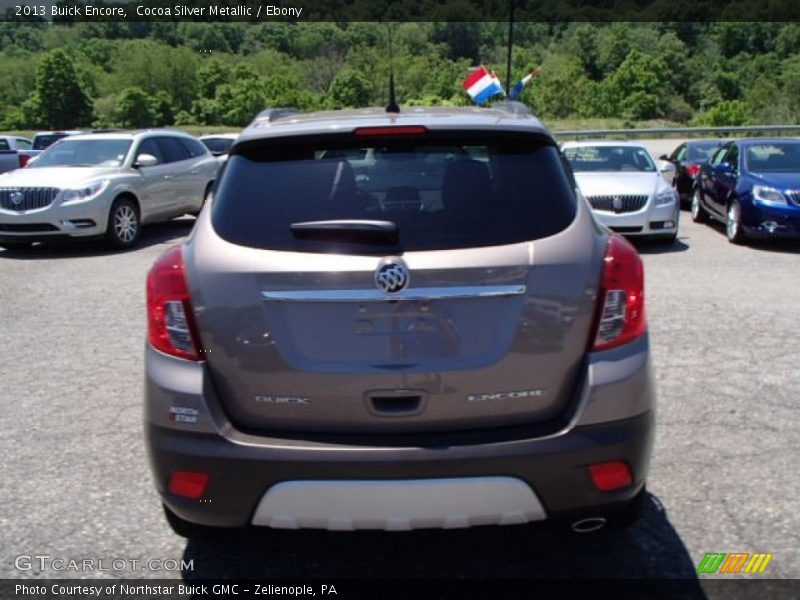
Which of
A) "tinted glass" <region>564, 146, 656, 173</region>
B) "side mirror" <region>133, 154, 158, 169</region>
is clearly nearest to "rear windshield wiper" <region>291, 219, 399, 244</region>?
"tinted glass" <region>564, 146, 656, 173</region>

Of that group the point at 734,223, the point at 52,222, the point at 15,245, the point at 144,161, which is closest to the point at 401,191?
the point at 52,222

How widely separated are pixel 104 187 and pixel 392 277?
10364mm

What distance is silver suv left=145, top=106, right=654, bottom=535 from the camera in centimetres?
262

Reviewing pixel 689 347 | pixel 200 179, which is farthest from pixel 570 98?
pixel 689 347

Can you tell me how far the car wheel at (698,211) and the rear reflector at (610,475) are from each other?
12.3 metres

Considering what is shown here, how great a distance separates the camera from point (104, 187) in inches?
469

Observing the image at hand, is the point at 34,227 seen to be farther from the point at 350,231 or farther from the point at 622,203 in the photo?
the point at 350,231

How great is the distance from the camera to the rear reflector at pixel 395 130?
2.98 metres

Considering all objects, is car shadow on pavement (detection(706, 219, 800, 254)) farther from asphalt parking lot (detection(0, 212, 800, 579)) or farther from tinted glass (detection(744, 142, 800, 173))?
asphalt parking lot (detection(0, 212, 800, 579))

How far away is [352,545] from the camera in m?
3.41

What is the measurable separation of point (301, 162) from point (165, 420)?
3.39 feet

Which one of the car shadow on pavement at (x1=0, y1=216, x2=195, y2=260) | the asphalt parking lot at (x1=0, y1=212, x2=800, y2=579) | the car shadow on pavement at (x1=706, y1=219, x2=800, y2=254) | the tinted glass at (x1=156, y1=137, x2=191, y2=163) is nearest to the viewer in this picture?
the asphalt parking lot at (x1=0, y1=212, x2=800, y2=579)

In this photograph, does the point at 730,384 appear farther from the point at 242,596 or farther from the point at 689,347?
the point at 242,596

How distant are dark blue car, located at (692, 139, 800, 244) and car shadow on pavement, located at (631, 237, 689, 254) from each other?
77cm
